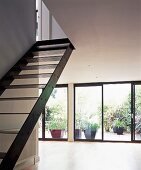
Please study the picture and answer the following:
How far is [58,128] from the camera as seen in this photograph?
10.7 m

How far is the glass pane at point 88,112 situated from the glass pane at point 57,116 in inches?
20.7

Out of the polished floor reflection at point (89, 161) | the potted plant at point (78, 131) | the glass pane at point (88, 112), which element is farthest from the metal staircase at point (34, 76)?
the potted plant at point (78, 131)

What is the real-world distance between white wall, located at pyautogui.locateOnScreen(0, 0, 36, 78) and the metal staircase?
137 mm

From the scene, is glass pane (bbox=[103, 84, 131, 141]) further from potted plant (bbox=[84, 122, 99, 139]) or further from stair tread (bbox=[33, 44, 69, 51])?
stair tread (bbox=[33, 44, 69, 51])

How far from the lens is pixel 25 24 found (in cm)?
480

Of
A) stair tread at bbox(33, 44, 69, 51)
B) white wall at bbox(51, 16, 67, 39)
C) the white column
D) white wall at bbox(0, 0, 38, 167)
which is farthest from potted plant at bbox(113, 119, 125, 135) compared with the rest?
stair tread at bbox(33, 44, 69, 51)

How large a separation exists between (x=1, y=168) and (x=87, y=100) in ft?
26.7

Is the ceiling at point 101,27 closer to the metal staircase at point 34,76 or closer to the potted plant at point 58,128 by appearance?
the metal staircase at point 34,76

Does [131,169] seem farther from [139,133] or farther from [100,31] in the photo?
[139,133]

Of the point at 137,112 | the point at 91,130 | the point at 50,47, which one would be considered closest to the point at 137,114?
the point at 137,112

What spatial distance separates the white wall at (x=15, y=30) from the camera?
13.3 feet

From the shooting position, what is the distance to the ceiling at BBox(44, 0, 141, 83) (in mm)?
3082

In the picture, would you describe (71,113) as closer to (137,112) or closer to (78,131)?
(78,131)

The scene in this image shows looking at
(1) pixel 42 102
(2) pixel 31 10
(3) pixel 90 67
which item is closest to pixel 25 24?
(2) pixel 31 10
